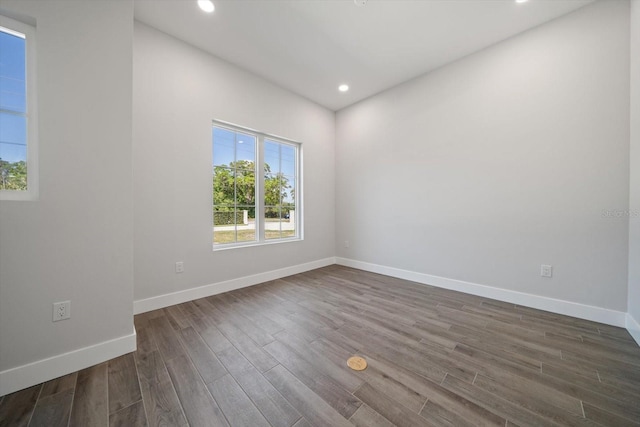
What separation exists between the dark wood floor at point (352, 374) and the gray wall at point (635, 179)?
327 mm

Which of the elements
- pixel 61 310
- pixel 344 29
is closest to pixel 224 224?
pixel 61 310

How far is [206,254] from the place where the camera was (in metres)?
2.84

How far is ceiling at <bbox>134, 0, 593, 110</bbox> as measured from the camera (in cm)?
219

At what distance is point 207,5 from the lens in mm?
2166

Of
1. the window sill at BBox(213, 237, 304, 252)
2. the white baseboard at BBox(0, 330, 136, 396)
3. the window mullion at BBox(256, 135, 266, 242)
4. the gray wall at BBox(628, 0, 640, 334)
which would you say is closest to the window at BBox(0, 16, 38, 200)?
the white baseboard at BBox(0, 330, 136, 396)

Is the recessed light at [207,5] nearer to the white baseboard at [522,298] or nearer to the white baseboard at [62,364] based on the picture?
the white baseboard at [62,364]

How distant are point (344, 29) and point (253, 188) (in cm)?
231

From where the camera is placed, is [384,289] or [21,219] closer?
[21,219]

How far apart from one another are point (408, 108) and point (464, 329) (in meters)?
3.02

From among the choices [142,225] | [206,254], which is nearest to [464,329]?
[206,254]

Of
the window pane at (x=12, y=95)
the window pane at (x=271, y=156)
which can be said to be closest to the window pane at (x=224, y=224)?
the window pane at (x=271, y=156)

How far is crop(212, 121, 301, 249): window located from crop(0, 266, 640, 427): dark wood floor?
1.21 meters

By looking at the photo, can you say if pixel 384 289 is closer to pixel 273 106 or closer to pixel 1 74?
pixel 273 106

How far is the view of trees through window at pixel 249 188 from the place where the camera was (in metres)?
3.07
